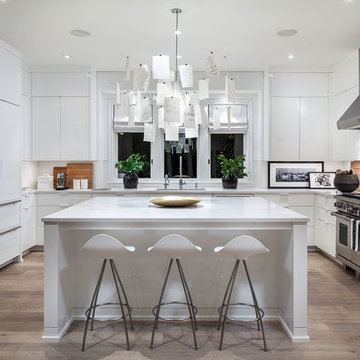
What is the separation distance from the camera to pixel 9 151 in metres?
5.01

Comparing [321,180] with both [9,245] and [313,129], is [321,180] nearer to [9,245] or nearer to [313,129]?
[313,129]

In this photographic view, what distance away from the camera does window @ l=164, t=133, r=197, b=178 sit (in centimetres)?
645

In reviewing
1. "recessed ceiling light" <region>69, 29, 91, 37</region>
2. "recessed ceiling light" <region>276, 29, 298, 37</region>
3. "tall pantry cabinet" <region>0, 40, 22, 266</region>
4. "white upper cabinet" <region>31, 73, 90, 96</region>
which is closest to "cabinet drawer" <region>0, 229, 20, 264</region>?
"tall pantry cabinet" <region>0, 40, 22, 266</region>

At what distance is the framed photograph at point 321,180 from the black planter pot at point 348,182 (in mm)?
1118

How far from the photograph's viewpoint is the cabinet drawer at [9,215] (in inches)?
190

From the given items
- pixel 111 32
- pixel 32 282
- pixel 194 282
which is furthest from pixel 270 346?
pixel 111 32

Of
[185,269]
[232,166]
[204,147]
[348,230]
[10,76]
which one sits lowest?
[185,269]

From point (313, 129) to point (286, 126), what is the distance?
0.41 metres

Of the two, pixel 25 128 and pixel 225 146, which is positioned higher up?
pixel 25 128

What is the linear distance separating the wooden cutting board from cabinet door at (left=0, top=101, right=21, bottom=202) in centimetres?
111

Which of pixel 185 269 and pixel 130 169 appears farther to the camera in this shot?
pixel 130 169

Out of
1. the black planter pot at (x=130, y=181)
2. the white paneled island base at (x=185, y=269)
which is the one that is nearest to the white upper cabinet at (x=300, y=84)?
the black planter pot at (x=130, y=181)

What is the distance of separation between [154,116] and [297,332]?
13.9 feet

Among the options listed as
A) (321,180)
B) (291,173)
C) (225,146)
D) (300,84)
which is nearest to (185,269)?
(225,146)
